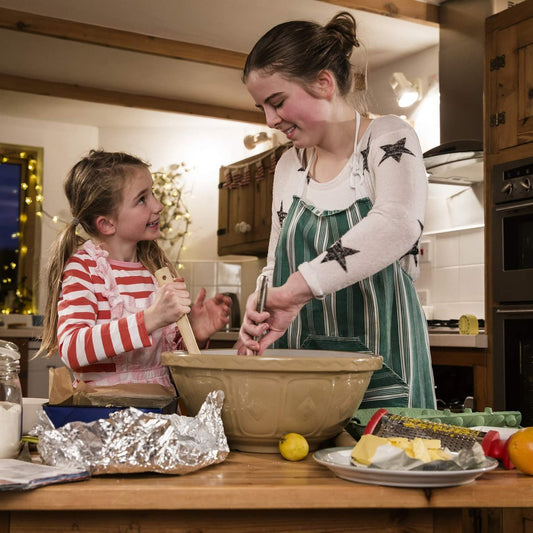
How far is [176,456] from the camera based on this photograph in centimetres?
86

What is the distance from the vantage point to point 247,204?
17.7ft

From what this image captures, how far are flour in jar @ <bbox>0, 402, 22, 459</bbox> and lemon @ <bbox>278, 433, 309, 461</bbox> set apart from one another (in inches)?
13.5

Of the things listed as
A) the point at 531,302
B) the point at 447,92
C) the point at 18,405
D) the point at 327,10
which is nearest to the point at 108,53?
the point at 327,10

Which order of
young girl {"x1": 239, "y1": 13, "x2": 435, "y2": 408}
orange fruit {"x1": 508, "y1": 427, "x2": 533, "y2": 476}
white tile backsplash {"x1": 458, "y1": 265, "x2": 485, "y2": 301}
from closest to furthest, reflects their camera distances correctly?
1. orange fruit {"x1": 508, "y1": 427, "x2": 533, "y2": 476}
2. young girl {"x1": 239, "y1": 13, "x2": 435, "y2": 408}
3. white tile backsplash {"x1": 458, "y1": 265, "x2": 485, "y2": 301}

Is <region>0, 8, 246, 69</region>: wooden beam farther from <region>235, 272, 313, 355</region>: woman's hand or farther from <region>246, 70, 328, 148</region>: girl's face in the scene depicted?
<region>235, 272, 313, 355</region>: woman's hand

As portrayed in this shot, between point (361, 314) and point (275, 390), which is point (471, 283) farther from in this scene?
point (275, 390)

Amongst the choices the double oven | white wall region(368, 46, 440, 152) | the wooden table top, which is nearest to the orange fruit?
the wooden table top

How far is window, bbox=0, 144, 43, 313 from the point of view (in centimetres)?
649

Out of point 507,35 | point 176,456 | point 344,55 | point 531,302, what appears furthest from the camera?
point 507,35

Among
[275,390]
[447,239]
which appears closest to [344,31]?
[275,390]

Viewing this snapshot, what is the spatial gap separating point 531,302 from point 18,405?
8.13 ft

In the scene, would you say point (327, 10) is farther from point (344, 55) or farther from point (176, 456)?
point (176, 456)

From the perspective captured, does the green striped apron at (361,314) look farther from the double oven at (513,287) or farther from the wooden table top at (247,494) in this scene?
the double oven at (513,287)

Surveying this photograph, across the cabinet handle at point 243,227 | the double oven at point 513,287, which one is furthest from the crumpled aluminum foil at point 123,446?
the cabinet handle at point 243,227
